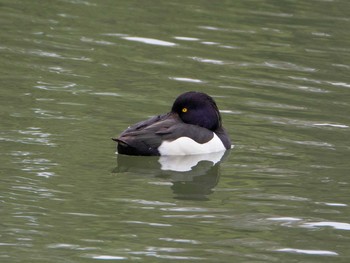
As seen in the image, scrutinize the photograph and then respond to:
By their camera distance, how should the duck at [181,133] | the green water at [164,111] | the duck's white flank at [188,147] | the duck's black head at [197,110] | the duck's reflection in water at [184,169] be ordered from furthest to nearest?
the duck's black head at [197,110] → the duck's white flank at [188,147] → the duck at [181,133] → the duck's reflection in water at [184,169] → the green water at [164,111]

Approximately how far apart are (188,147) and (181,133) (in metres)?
0.17

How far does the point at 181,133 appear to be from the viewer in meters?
12.7

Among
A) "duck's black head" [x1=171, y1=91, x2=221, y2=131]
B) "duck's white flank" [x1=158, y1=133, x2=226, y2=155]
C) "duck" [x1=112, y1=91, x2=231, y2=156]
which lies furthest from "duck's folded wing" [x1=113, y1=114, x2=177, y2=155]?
"duck's black head" [x1=171, y1=91, x2=221, y2=131]

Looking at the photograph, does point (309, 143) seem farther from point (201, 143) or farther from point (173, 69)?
→ point (173, 69)

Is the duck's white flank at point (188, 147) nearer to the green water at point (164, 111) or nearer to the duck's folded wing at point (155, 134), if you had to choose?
the duck's folded wing at point (155, 134)

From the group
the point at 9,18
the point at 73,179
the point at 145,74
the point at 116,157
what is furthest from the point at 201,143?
the point at 9,18

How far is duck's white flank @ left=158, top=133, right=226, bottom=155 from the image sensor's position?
1251cm

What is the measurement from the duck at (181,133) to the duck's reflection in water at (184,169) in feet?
0.27

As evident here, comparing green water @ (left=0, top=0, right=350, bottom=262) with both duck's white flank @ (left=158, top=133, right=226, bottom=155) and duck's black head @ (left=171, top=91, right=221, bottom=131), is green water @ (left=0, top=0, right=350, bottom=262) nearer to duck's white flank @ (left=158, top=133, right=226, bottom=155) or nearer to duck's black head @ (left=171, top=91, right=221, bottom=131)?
duck's white flank @ (left=158, top=133, right=226, bottom=155)

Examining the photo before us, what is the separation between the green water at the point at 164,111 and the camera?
372 inches

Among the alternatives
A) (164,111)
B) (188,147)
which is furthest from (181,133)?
(164,111)

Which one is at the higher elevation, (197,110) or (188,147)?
(197,110)

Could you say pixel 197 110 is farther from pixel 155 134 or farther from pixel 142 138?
pixel 142 138

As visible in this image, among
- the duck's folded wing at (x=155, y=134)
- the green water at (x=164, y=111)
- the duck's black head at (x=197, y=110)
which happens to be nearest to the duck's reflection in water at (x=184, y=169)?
the green water at (x=164, y=111)
